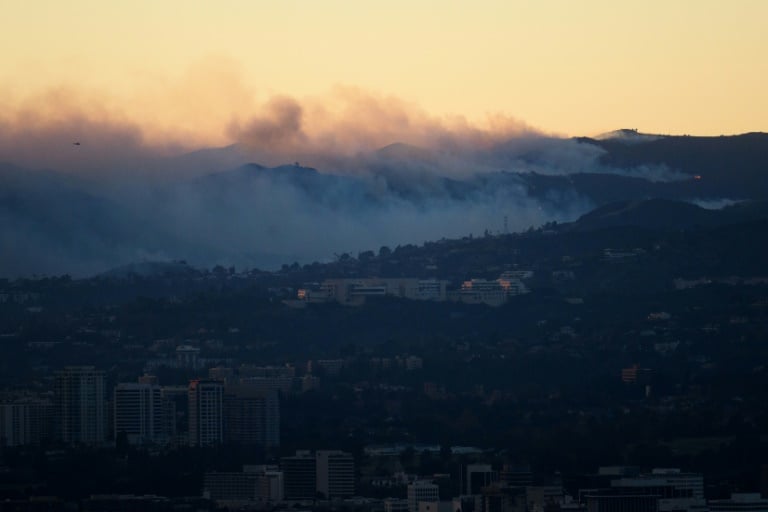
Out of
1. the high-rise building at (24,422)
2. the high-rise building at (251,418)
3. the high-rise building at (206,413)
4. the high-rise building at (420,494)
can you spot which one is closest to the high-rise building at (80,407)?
the high-rise building at (24,422)

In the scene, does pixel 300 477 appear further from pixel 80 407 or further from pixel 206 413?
pixel 80 407

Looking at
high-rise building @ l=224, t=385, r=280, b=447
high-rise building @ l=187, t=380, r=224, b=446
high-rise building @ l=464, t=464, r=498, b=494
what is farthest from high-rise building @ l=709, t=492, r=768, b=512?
high-rise building @ l=187, t=380, r=224, b=446

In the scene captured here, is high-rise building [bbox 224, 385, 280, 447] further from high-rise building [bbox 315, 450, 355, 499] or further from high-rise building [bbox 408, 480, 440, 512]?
high-rise building [bbox 408, 480, 440, 512]

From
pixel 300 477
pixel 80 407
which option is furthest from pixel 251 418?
pixel 300 477

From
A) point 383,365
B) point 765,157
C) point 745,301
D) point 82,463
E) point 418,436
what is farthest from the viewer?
point 765,157

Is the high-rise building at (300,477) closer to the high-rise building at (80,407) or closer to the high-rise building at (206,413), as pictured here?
the high-rise building at (206,413)

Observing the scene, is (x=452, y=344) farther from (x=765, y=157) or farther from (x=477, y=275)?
(x=765, y=157)

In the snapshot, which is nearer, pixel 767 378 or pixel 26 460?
pixel 26 460

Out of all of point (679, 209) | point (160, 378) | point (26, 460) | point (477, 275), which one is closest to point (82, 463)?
point (26, 460)
